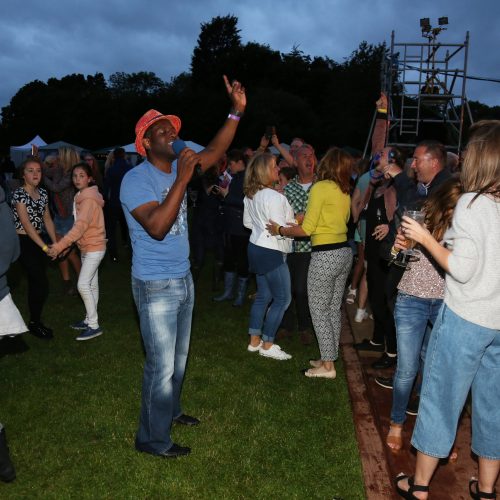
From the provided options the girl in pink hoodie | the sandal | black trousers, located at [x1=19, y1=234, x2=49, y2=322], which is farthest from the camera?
black trousers, located at [x1=19, y1=234, x2=49, y2=322]

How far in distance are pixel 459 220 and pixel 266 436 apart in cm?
244

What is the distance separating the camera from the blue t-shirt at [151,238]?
332cm

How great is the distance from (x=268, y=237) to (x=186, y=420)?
2077mm

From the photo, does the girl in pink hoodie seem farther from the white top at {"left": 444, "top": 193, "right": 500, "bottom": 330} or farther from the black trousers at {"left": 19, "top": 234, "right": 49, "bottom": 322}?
the white top at {"left": 444, "top": 193, "right": 500, "bottom": 330}

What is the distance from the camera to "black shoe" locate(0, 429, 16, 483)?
351 cm

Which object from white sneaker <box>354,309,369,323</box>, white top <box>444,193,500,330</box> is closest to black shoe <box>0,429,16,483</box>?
white top <box>444,193,500,330</box>

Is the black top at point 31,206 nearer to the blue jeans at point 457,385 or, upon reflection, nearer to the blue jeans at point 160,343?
the blue jeans at point 160,343

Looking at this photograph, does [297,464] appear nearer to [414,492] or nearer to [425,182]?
[414,492]

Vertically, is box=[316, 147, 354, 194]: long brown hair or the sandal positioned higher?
box=[316, 147, 354, 194]: long brown hair

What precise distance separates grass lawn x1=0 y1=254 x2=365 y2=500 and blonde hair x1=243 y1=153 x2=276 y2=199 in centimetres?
192

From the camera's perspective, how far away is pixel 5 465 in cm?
355

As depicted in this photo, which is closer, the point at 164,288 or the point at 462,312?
the point at 462,312

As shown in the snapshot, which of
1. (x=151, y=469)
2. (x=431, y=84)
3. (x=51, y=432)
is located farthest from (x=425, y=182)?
(x=431, y=84)

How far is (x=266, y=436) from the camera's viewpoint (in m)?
4.27
